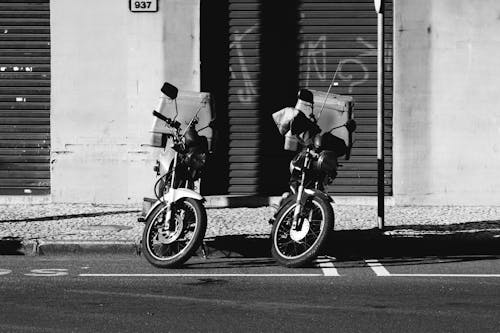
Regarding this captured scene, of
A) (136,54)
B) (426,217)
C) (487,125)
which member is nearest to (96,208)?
(136,54)

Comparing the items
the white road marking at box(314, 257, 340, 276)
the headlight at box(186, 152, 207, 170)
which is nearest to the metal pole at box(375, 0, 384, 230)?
the white road marking at box(314, 257, 340, 276)

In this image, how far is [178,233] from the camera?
919cm

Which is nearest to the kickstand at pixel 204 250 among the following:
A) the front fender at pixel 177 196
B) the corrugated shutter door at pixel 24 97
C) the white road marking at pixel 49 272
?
the front fender at pixel 177 196

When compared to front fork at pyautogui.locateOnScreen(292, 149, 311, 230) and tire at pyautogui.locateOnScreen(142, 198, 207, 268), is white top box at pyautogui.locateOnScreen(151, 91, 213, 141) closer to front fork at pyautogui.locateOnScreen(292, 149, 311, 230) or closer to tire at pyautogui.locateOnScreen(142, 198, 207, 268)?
tire at pyautogui.locateOnScreen(142, 198, 207, 268)

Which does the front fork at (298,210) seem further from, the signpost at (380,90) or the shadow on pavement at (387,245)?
the signpost at (380,90)

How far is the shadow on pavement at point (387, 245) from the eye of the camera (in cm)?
1009

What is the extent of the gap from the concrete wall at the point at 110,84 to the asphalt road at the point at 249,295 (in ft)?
12.7

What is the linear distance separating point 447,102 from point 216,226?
3685 mm

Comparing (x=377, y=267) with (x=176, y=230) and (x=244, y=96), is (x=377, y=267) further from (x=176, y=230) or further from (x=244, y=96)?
(x=244, y=96)

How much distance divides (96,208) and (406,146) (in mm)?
3908

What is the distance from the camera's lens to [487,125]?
531 inches

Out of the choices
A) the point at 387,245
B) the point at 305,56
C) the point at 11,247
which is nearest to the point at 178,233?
the point at 11,247

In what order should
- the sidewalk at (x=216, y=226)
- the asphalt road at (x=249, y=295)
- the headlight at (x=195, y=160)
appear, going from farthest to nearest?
the sidewalk at (x=216, y=226)
the headlight at (x=195, y=160)
the asphalt road at (x=249, y=295)

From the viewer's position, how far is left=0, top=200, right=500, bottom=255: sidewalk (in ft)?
33.5
